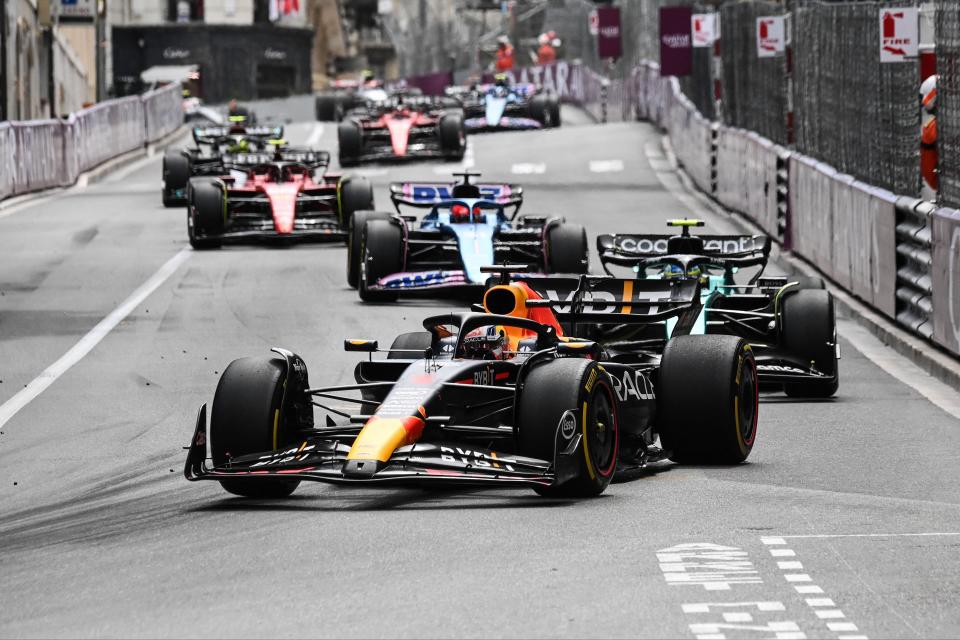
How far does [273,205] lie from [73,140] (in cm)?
1609

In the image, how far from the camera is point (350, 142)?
41.1 meters

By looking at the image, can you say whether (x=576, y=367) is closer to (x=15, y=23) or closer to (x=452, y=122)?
(x=452, y=122)

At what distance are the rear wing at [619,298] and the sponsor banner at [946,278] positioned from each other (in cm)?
310

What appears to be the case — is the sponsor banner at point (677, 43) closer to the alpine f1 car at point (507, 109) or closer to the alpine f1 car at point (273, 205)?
the alpine f1 car at point (507, 109)

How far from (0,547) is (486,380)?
252cm

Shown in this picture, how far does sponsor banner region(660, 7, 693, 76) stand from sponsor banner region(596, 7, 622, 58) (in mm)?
18037

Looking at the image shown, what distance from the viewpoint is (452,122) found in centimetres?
4059

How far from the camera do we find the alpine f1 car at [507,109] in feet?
168

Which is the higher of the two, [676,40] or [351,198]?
[676,40]

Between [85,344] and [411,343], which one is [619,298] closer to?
[411,343]

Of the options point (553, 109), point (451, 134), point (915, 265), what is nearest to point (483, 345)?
point (915, 265)

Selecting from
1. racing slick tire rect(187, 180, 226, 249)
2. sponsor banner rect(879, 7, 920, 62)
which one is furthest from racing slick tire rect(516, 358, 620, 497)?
racing slick tire rect(187, 180, 226, 249)

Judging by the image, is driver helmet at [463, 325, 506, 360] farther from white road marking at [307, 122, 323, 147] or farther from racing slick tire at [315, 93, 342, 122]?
racing slick tire at [315, 93, 342, 122]

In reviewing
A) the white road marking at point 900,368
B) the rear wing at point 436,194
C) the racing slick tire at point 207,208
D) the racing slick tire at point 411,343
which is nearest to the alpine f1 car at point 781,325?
the white road marking at point 900,368
